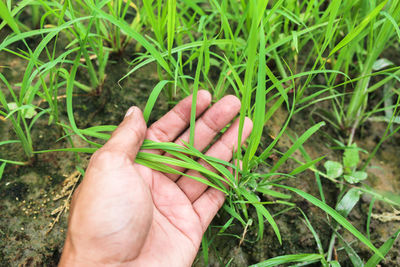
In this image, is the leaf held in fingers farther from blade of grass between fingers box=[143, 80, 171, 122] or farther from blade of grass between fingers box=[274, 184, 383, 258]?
blade of grass between fingers box=[143, 80, 171, 122]

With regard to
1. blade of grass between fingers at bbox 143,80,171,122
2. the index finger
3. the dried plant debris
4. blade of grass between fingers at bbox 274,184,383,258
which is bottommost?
the dried plant debris

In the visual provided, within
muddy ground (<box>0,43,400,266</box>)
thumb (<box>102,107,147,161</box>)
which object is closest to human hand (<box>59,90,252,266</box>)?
thumb (<box>102,107,147,161</box>)

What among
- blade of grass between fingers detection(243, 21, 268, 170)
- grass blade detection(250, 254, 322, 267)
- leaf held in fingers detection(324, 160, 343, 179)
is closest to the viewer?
blade of grass between fingers detection(243, 21, 268, 170)

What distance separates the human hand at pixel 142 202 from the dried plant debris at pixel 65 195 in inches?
10.7

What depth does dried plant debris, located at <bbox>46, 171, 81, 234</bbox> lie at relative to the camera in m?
1.20

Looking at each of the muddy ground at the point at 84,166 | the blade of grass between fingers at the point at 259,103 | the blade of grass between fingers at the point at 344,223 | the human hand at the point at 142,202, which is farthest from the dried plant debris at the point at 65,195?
the blade of grass between fingers at the point at 344,223

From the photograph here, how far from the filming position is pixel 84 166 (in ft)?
4.26

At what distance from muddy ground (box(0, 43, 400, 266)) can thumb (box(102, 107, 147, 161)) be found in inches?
14.8

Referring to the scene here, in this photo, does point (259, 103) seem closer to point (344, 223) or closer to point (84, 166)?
point (344, 223)

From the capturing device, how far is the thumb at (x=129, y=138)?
38.7 inches

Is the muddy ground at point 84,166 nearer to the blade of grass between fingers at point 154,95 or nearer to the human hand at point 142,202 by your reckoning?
the human hand at point 142,202

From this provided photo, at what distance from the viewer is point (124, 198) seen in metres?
0.92

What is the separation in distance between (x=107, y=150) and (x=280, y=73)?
91 centimetres

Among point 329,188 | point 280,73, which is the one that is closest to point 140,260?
point 329,188
